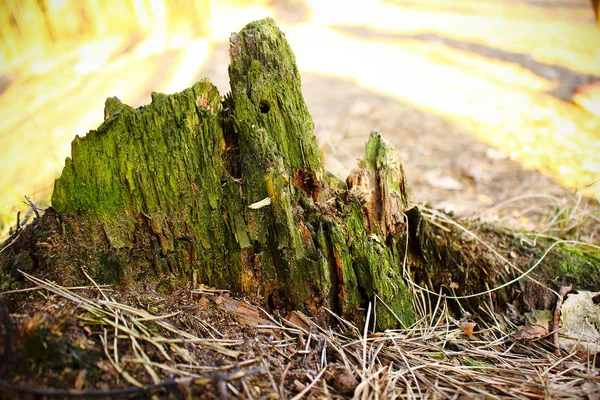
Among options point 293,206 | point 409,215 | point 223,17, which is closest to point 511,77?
point 223,17

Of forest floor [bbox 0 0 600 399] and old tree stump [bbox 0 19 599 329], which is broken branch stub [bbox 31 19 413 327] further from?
forest floor [bbox 0 0 600 399]

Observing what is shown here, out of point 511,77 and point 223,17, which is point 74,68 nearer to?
point 223,17

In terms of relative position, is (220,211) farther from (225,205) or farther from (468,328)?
(468,328)

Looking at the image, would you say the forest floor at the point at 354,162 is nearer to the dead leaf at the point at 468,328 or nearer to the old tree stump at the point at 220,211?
the dead leaf at the point at 468,328

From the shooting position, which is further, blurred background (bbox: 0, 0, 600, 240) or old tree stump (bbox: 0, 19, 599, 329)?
blurred background (bbox: 0, 0, 600, 240)

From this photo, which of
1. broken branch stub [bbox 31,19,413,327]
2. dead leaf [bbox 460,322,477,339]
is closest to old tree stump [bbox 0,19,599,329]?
broken branch stub [bbox 31,19,413,327]

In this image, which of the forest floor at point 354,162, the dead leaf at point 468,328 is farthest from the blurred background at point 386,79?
the dead leaf at point 468,328
